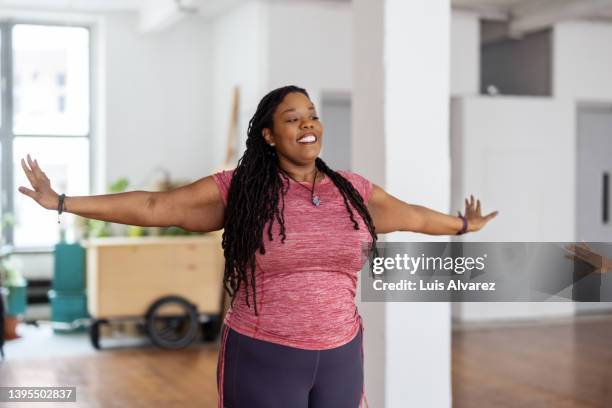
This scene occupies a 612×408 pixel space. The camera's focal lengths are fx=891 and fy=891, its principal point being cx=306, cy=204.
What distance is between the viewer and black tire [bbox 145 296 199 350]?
6660mm

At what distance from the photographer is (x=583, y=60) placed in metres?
8.35

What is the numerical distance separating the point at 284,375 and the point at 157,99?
6509 millimetres

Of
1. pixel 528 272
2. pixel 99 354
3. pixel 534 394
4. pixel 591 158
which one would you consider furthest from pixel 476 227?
pixel 591 158

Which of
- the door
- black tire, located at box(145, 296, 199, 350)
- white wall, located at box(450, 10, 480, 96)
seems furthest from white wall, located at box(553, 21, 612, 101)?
black tire, located at box(145, 296, 199, 350)

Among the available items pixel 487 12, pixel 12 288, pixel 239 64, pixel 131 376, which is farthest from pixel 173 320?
pixel 487 12

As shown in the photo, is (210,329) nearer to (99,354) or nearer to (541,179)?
(99,354)

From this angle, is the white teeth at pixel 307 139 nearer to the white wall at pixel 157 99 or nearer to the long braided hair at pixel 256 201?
the long braided hair at pixel 256 201

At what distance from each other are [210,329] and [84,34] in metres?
3.32

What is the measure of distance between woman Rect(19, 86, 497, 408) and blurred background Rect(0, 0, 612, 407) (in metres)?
3.46

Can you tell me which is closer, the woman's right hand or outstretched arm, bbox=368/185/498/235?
the woman's right hand

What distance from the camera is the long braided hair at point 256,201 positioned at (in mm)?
2184

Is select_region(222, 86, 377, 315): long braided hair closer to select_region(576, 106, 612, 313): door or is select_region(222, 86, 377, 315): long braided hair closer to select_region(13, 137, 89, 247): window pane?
select_region(13, 137, 89, 247): window pane

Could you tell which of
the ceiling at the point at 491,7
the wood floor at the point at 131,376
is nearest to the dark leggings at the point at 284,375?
the wood floor at the point at 131,376

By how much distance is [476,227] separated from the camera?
2799 millimetres
